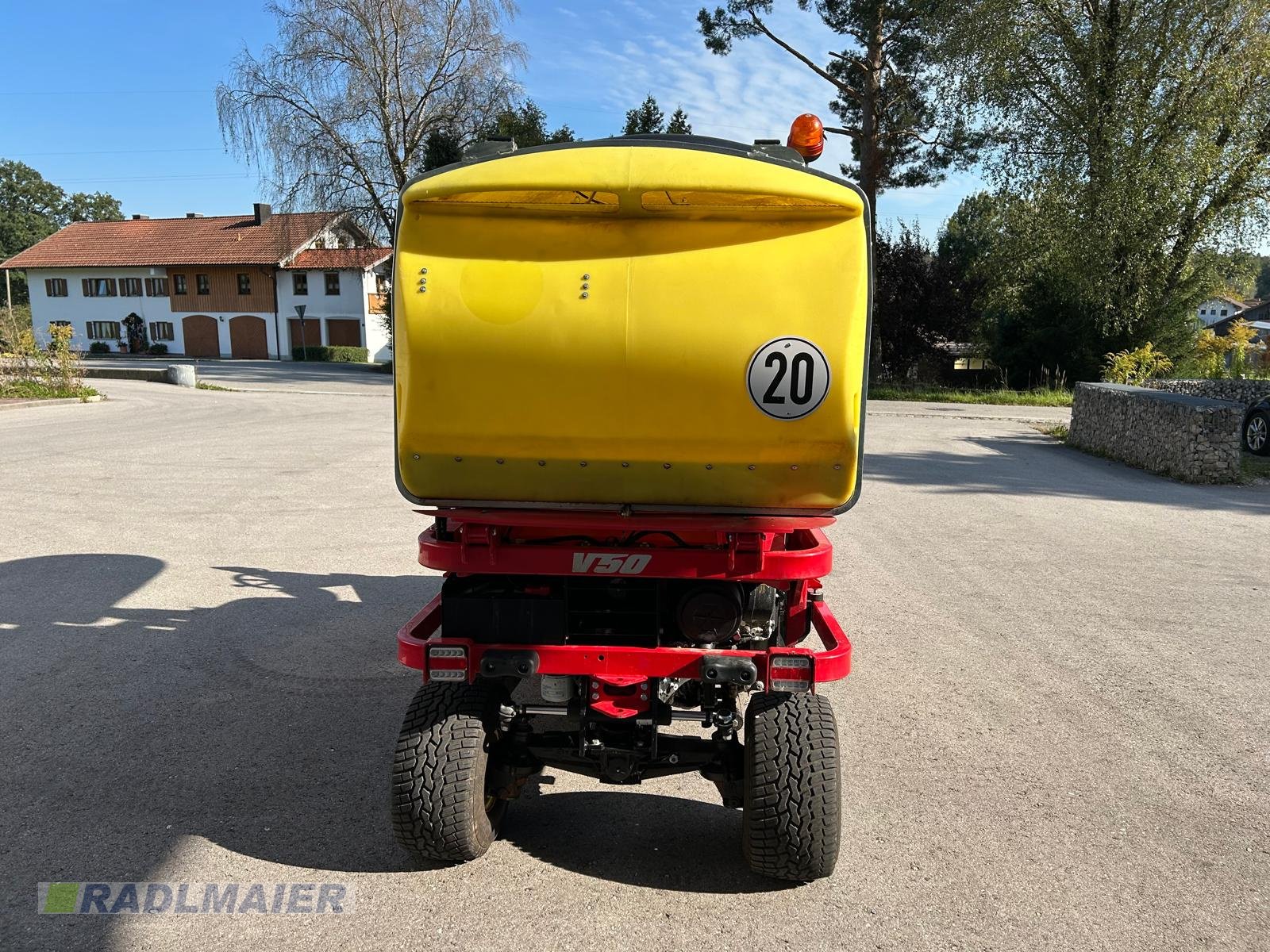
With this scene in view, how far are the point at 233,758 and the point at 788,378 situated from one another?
325 centimetres

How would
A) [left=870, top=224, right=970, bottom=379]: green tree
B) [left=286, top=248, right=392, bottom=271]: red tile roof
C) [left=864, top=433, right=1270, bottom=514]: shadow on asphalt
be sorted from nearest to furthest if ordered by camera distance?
[left=864, top=433, right=1270, bottom=514]: shadow on asphalt, [left=870, top=224, right=970, bottom=379]: green tree, [left=286, top=248, right=392, bottom=271]: red tile roof

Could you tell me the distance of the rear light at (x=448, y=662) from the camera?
3.54 metres

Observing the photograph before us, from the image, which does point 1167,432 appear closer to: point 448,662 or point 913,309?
Result: point 448,662

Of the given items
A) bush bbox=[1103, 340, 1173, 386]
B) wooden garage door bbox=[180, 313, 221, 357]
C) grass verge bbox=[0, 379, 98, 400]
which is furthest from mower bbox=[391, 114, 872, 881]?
wooden garage door bbox=[180, 313, 221, 357]

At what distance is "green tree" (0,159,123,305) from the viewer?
9312cm

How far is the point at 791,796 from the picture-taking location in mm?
3445

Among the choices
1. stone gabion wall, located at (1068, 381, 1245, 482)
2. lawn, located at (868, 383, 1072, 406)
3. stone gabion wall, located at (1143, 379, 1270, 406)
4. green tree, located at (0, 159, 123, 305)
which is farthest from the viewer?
green tree, located at (0, 159, 123, 305)

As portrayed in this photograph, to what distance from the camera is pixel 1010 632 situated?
677 cm

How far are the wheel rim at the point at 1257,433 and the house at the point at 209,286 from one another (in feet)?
149

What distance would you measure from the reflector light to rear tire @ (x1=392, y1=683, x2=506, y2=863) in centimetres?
269

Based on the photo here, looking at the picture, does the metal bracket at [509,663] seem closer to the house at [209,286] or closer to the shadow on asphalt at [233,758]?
the shadow on asphalt at [233,758]

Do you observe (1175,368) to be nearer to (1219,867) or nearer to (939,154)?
(939,154)

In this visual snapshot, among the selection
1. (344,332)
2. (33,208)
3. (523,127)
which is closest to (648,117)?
(523,127)

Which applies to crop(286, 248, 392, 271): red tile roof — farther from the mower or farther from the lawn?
the mower
